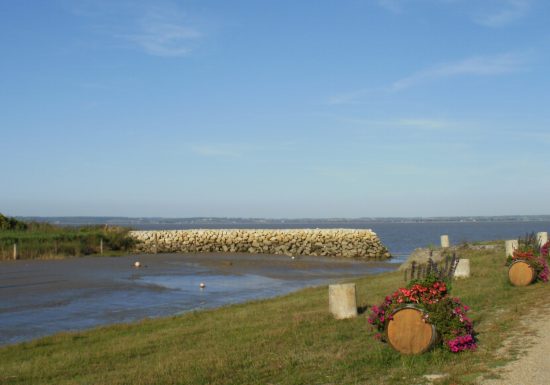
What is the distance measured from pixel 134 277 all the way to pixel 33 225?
2630cm

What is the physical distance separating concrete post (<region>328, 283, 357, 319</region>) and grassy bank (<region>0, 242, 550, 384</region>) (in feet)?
1.11

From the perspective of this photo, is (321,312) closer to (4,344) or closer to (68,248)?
(4,344)

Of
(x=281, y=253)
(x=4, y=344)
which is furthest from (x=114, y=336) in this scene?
(x=281, y=253)

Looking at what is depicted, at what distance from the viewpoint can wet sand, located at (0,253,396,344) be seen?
2102 cm

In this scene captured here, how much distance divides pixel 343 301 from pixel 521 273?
5.64 metres

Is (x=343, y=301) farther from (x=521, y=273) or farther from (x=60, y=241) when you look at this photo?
(x=60, y=241)

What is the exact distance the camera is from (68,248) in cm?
4672

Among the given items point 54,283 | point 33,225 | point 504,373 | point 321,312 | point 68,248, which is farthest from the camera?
Result: point 33,225

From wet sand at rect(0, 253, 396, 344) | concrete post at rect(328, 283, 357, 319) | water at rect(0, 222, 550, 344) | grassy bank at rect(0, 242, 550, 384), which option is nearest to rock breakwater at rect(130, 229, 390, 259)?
wet sand at rect(0, 253, 396, 344)

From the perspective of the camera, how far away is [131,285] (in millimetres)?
30172

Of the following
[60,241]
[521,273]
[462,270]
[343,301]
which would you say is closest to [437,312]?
[343,301]

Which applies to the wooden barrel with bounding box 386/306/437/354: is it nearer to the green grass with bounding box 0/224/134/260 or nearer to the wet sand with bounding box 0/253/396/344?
the wet sand with bounding box 0/253/396/344

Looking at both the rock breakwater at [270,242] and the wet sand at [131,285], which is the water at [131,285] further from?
the rock breakwater at [270,242]

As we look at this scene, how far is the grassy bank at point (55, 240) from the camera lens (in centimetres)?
4392
